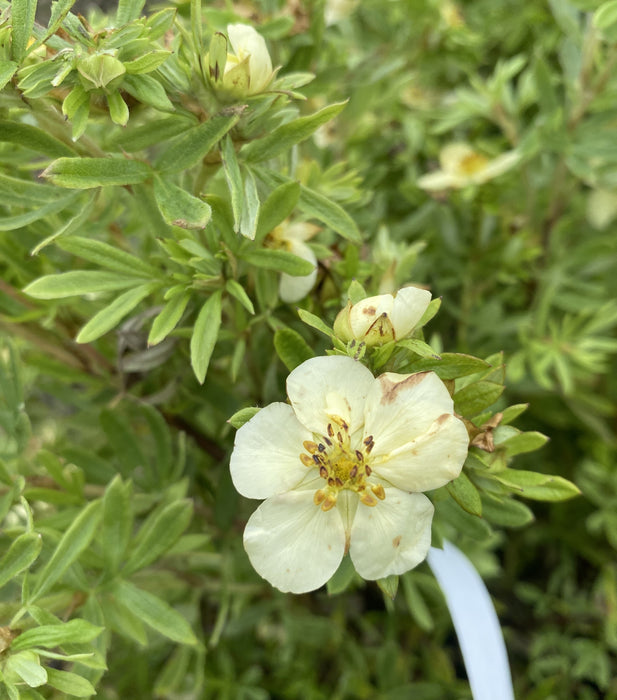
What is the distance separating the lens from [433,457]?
0.50 metres

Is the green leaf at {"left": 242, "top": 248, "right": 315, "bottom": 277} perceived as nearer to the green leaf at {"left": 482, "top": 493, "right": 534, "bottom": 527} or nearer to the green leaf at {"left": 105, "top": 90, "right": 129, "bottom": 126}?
the green leaf at {"left": 105, "top": 90, "right": 129, "bottom": 126}

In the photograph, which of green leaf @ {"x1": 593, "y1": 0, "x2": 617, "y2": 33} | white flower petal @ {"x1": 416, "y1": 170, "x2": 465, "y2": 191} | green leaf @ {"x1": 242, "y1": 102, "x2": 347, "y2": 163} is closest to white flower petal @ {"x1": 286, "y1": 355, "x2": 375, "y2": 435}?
green leaf @ {"x1": 242, "y1": 102, "x2": 347, "y2": 163}

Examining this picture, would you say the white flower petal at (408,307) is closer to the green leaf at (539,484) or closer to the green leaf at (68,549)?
the green leaf at (539,484)

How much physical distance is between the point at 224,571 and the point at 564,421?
0.68 m

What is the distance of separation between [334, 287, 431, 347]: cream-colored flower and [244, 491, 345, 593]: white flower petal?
5.3 inches

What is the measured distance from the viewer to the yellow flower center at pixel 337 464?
0.55 m

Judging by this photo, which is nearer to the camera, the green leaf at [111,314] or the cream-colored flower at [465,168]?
the green leaf at [111,314]

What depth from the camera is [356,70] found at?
110 centimetres

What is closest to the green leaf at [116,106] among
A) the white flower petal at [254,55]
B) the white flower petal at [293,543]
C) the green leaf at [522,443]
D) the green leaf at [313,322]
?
the white flower petal at [254,55]

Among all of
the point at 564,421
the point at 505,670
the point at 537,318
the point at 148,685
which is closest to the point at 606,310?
the point at 537,318

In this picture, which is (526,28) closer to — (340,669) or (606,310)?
(606,310)

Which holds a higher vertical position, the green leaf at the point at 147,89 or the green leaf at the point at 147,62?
the green leaf at the point at 147,62

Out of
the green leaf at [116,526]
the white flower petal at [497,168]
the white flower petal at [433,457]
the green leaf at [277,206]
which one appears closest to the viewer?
the white flower petal at [433,457]

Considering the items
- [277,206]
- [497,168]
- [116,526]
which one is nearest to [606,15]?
[497,168]
